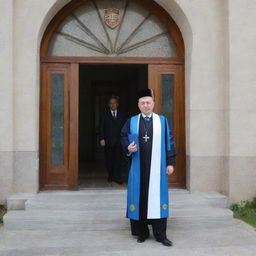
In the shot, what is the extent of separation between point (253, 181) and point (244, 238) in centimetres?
166

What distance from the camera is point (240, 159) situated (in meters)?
6.70

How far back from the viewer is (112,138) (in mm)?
8297

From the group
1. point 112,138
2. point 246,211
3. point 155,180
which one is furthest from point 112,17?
point 246,211

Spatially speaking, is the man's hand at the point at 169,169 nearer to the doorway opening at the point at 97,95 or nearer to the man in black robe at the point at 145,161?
the man in black robe at the point at 145,161

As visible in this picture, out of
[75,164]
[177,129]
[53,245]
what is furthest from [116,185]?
[53,245]

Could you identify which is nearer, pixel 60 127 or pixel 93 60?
pixel 60 127

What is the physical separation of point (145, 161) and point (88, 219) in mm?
1328

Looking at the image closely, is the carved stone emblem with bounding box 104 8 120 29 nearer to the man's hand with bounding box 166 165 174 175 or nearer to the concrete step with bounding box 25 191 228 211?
the concrete step with bounding box 25 191 228 211

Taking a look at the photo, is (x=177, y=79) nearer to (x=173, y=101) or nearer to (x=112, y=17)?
(x=173, y=101)

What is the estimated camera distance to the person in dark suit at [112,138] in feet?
27.0

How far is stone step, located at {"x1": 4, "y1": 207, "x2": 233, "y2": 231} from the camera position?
5707 mm

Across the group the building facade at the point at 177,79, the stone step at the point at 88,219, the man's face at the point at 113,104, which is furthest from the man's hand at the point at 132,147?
the man's face at the point at 113,104

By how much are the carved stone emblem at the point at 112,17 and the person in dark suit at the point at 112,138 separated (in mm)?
1746

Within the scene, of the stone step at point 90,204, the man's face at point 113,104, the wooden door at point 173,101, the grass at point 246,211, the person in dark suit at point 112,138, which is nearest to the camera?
the stone step at point 90,204
